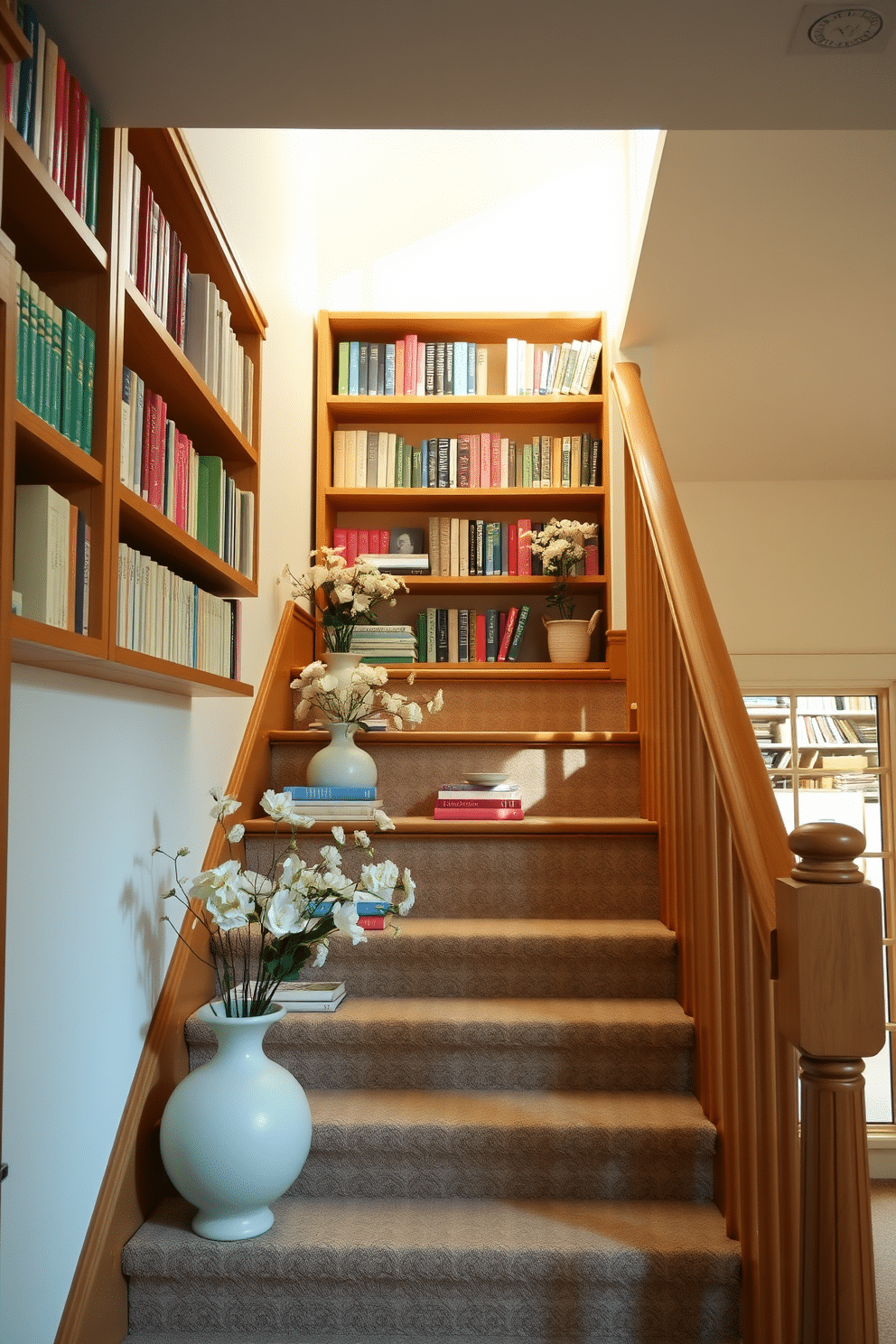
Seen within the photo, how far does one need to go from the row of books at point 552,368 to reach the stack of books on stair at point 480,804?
187cm

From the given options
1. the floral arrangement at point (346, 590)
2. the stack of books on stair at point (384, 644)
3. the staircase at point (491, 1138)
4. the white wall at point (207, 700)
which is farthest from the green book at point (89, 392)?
the stack of books on stair at point (384, 644)

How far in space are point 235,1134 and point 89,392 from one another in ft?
3.71

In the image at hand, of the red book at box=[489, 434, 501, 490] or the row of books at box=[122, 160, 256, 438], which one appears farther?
the red book at box=[489, 434, 501, 490]

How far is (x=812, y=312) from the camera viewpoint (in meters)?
3.14

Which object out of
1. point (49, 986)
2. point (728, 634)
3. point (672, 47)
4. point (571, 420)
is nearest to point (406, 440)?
point (571, 420)

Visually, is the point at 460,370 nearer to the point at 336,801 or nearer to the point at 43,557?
the point at 336,801

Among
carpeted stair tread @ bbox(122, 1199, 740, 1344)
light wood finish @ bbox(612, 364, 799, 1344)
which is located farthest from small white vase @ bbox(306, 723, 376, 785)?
carpeted stair tread @ bbox(122, 1199, 740, 1344)

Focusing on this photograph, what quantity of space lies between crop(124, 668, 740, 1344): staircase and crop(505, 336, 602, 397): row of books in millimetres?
1876

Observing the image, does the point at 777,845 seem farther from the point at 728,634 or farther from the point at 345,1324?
the point at 728,634

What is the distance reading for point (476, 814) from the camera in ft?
8.73

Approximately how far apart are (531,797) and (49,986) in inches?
62.7

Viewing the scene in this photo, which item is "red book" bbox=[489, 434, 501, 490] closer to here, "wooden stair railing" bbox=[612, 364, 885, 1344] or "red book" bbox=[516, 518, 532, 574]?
"red book" bbox=[516, 518, 532, 574]

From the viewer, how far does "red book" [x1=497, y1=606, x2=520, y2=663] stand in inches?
157

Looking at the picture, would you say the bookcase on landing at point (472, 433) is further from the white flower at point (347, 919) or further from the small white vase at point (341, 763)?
the white flower at point (347, 919)
